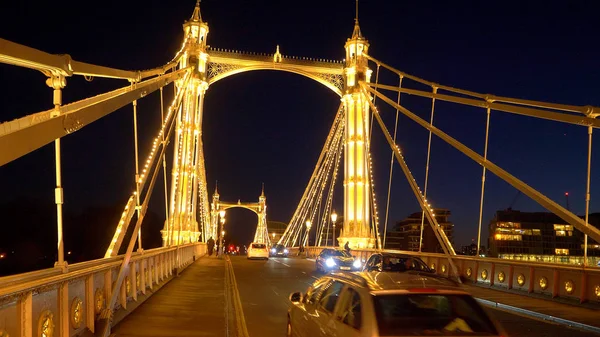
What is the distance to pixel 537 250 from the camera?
74125 millimetres

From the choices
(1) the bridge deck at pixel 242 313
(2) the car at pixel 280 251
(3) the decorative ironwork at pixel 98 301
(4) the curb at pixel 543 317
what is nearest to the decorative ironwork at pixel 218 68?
(2) the car at pixel 280 251

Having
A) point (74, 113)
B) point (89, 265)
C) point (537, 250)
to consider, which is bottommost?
point (537, 250)

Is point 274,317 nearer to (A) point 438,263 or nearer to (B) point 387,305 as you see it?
(B) point 387,305

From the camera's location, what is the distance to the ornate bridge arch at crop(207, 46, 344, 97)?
40062 millimetres

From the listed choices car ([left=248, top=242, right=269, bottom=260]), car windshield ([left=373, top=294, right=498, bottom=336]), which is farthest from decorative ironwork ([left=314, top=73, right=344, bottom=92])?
car windshield ([left=373, top=294, right=498, bottom=336])

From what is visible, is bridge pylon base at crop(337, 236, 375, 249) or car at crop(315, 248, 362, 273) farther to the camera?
bridge pylon base at crop(337, 236, 375, 249)

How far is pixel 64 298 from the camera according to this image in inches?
299

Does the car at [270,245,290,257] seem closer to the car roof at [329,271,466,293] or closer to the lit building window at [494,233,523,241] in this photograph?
the lit building window at [494,233,523,241]

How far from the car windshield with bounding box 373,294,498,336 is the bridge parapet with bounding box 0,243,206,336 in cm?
331

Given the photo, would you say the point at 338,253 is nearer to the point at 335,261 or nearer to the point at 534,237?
the point at 335,261

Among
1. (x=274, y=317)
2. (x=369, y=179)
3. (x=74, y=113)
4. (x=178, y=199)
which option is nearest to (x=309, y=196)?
(x=369, y=179)

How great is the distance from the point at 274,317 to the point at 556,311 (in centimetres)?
624

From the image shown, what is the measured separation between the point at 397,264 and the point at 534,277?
4.27m

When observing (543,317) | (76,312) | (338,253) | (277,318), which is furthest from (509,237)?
(76,312)
